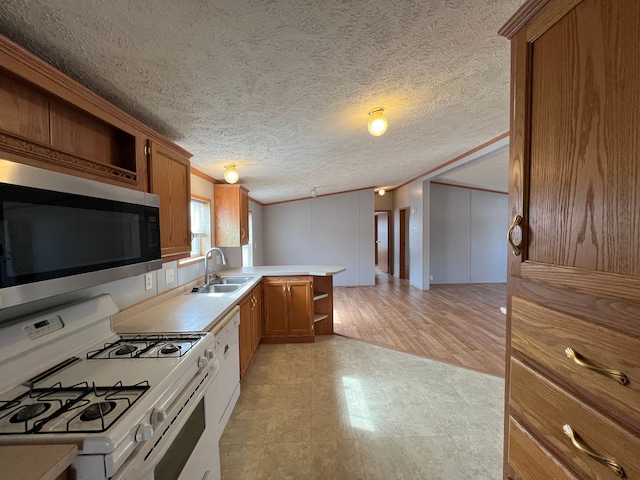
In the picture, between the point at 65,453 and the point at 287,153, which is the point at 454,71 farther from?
the point at 65,453

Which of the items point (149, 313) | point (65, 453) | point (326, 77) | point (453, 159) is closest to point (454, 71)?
point (326, 77)

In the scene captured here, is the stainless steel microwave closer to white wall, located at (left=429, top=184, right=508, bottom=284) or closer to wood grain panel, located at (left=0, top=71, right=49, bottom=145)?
wood grain panel, located at (left=0, top=71, right=49, bottom=145)

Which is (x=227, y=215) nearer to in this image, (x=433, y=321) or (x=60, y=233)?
(x=60, y=233)

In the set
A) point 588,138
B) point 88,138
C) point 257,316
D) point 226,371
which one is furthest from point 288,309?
point 588,138

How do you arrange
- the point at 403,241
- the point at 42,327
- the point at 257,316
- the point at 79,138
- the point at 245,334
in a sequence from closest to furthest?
the point at 42,327 → the point at 79,138 → the point at 245,334 → the point at 257,316 → the point at 403,241

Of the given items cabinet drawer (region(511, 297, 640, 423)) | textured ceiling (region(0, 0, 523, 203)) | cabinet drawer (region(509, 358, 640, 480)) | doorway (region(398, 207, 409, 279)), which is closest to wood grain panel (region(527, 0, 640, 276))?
cabinet drawer (region(511, 297, 640, 423))

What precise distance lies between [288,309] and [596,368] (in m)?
3.06

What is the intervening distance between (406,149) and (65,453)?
3.94 meters

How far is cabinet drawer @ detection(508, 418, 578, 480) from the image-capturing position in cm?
72

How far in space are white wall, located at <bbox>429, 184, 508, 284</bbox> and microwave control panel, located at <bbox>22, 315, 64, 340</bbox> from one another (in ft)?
23.8

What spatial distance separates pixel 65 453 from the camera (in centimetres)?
68

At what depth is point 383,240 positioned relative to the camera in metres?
9.45

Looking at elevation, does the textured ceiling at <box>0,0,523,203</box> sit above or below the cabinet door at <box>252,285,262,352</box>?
above

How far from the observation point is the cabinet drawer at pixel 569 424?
0.56 metres
